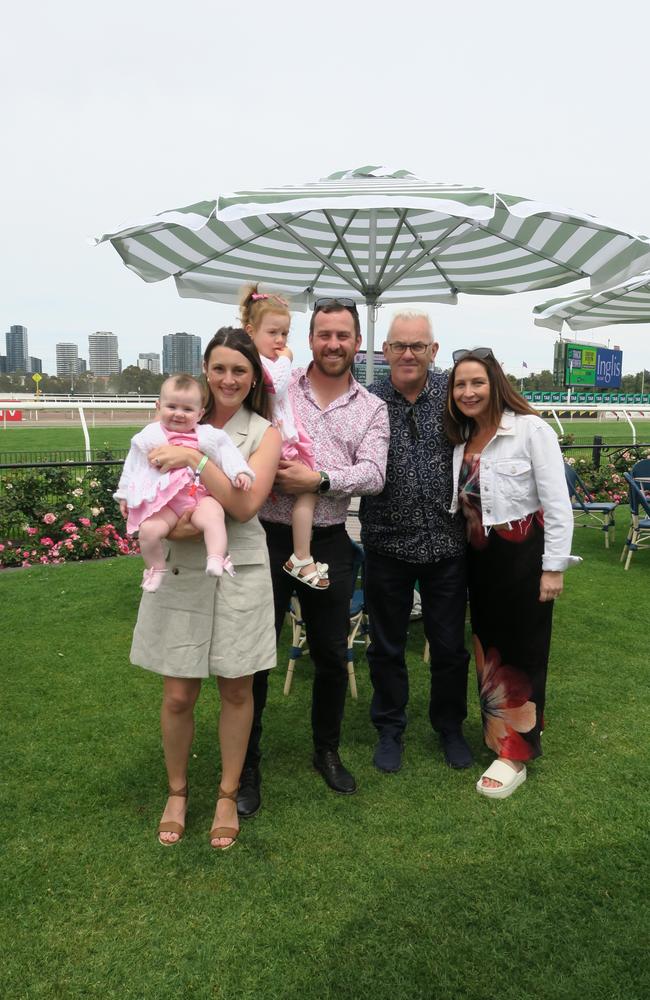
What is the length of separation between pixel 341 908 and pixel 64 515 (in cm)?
576

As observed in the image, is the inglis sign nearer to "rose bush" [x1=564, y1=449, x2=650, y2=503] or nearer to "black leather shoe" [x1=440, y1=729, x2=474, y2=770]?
A: "rose bush" [x1=564, y1=449, x2=650, y2=503]

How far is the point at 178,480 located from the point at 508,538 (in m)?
1.40

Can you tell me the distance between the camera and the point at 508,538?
9.35ft

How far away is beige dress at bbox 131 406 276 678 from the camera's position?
7.77 feet

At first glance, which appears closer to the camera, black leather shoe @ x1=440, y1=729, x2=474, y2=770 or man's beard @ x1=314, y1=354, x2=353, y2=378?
man's beard @ x1=314, y1=354, x2=353, y2=378

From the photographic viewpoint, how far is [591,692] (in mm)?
3949

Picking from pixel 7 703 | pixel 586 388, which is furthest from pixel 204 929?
pixel 586 388

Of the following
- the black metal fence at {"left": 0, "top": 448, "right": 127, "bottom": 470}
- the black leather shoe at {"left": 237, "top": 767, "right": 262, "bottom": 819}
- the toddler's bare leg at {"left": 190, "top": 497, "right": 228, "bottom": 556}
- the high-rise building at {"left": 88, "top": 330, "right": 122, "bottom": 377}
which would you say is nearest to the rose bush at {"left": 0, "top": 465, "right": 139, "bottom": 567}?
the black metal fence at {"left": 0, "top": 448, "right": 127, "bottom": 470}

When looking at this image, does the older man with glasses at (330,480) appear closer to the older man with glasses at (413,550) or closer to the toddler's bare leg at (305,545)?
the toddler's bare leg at (305,545)

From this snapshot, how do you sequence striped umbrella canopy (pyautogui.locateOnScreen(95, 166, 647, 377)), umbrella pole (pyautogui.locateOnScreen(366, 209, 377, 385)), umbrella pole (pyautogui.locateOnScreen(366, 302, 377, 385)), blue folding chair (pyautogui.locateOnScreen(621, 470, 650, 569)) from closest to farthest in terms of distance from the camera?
striped umbrella canopy (pyautogui.locateOnScreen(95, 166, 647, 377)) < umbrella pole (pyautogui.locateOnScreen(366, 209, 377, 385)) < umbrella pole (pyautogui.locateOnScreen(366, 302, 377, 385)) < blue folding chair (pyautogui.locateOnScreen(621, 470, 650, 569))

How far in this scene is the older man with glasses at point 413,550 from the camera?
2.85m

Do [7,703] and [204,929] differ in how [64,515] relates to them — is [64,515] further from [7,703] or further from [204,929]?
[204,929]

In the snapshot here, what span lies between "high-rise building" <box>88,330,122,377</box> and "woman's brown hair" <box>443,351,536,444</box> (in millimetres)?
148880

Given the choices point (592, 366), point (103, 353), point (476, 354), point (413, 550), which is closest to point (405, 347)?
point (476, 354)
